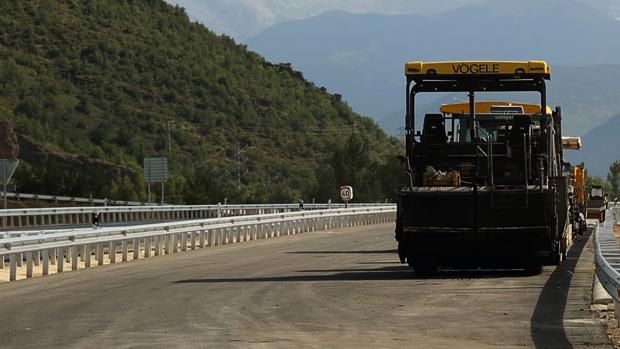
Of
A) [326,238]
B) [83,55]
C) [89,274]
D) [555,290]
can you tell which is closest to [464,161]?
[555,290]

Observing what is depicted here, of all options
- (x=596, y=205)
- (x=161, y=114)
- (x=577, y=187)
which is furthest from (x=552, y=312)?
(x=161, y=114)

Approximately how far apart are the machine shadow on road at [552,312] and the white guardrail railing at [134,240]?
31.4 ft

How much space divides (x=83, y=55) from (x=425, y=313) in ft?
392

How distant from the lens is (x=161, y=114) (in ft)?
425

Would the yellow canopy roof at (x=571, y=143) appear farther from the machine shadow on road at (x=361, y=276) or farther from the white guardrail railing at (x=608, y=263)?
the white guardrail railing at (x=608, y=263)

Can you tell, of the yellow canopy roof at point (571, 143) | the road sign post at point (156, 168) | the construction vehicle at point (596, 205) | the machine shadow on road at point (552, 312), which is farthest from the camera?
the road sign post at point (156, 168)

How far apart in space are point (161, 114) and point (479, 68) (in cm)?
10636

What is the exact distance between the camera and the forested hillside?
112 m

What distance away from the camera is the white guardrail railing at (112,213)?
56438 millimetres

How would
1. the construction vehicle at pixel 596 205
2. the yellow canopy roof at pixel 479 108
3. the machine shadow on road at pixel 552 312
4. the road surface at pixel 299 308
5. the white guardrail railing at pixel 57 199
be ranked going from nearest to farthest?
the machine shadow on road at pixel 552 312, the road surface at pixel 299 308, the yellow canopy roof at pixel 479 108, the construction vehicle at pixel 596 205, the white guardrail railing at pixel 57 199

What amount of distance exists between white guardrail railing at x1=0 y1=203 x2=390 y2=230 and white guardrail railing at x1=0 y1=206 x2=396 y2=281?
10.1 metres

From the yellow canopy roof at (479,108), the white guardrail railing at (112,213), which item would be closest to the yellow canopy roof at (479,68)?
the yellow canopy roof at (479,108)

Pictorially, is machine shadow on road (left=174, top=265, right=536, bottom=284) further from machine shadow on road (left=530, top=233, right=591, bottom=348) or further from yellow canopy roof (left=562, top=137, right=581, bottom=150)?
yellow canopy roof (left=562, top=137, right=581, bottom=150)

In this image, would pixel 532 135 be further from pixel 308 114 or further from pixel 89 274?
pixel 308 114
